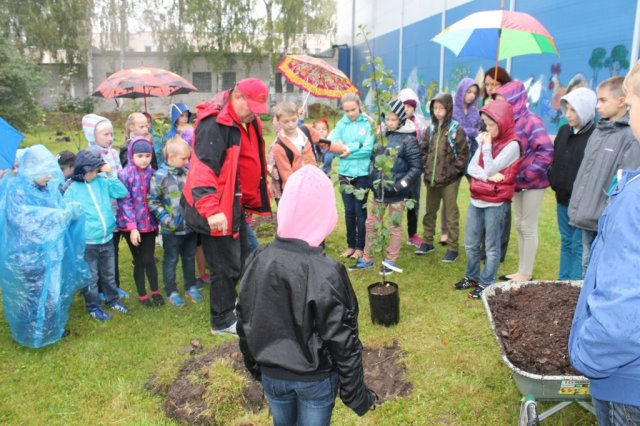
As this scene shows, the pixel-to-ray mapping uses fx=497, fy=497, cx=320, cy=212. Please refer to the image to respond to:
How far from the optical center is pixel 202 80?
33.7 m

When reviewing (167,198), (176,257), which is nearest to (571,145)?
(167,198)

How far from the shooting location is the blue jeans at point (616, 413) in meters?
1.67

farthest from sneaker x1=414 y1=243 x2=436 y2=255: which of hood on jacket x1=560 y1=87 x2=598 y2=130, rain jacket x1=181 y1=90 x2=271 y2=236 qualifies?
rain jacket x1=181 y1=90 x2=271 y2=236

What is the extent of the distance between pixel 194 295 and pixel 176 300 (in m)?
0.19

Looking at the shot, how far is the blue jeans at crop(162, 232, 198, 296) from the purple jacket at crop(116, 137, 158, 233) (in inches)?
9.8

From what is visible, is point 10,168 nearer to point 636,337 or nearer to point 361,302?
point 361,302

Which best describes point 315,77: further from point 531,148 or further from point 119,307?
point 119,307

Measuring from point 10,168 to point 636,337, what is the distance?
4531 mm

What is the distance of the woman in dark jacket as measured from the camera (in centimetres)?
411

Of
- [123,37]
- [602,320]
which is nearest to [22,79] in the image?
[123,37]

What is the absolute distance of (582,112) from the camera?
4094 mm

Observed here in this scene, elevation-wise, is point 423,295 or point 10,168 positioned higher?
point 10,168

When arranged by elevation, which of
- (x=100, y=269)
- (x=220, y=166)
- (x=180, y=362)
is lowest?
(x=180, y=362)

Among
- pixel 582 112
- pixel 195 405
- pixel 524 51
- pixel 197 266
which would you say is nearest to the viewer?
pixel 195 405
